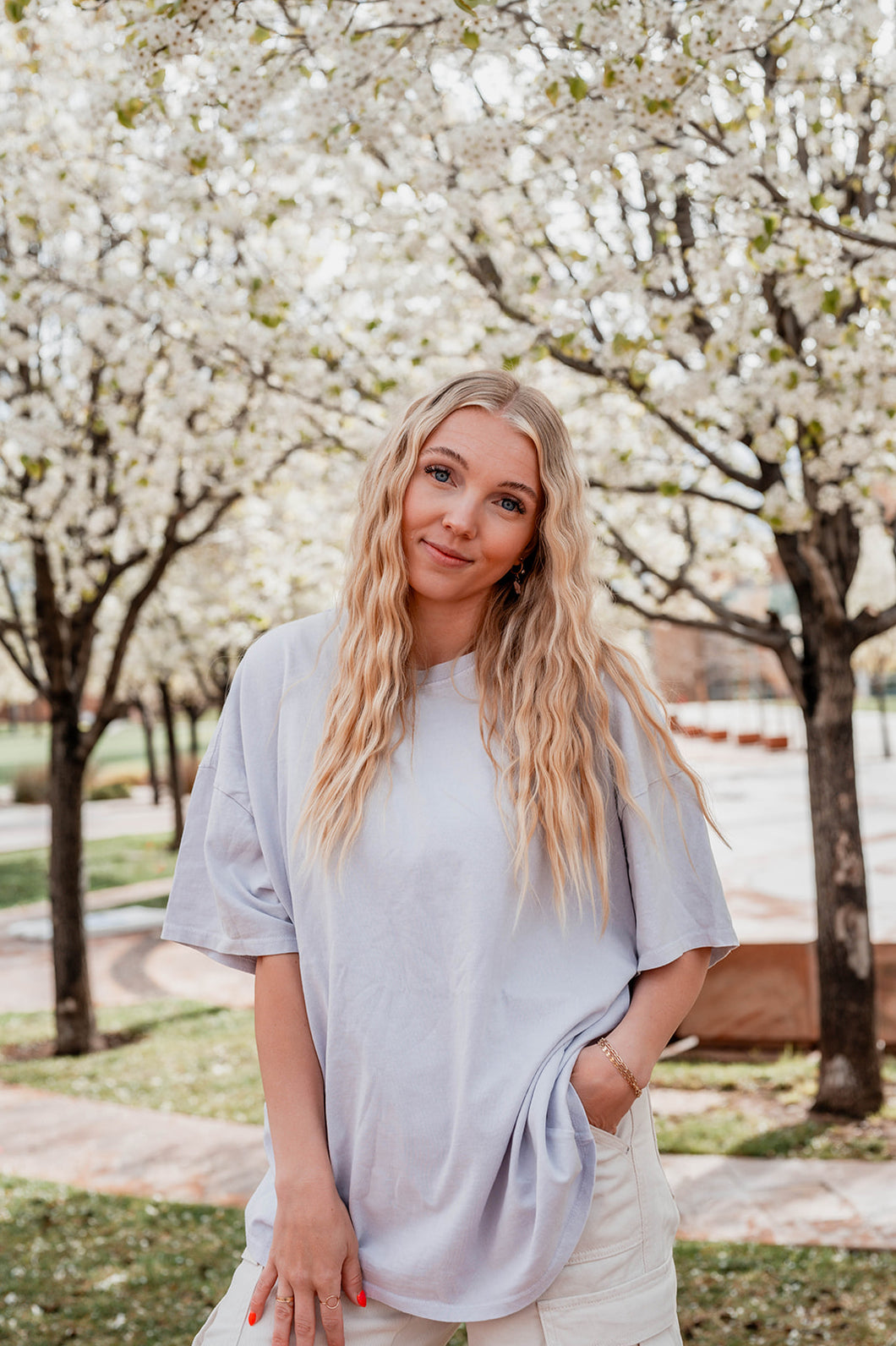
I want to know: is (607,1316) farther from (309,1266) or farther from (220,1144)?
(220,1144)

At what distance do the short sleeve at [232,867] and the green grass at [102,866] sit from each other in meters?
13.3

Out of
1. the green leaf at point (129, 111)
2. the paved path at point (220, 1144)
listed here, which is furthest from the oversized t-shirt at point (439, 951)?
the green leaf at point (129, 111)

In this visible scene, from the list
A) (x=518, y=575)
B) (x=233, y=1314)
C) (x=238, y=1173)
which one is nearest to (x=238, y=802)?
(x=518, y=575)

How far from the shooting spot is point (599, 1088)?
1660 millimetres

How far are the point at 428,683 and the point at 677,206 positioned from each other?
397 centimetres

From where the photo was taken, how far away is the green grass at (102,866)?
52.0 feet

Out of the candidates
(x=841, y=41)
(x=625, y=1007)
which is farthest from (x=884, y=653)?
(x=625, y=1007)

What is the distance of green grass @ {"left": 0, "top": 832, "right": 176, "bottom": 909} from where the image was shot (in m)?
15.9

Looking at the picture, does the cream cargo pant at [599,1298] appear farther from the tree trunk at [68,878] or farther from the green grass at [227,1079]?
the tree trunk at [68,878]

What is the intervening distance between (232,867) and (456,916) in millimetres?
356

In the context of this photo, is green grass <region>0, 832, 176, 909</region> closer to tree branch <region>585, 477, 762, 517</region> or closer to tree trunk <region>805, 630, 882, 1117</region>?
tree branch <region>585, 477, 762, 517</region>

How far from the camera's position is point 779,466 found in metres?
5.51

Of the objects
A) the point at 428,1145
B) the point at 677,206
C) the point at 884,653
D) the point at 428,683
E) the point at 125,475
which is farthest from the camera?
the point at 884,653

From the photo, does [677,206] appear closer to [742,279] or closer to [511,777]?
[742,279]
